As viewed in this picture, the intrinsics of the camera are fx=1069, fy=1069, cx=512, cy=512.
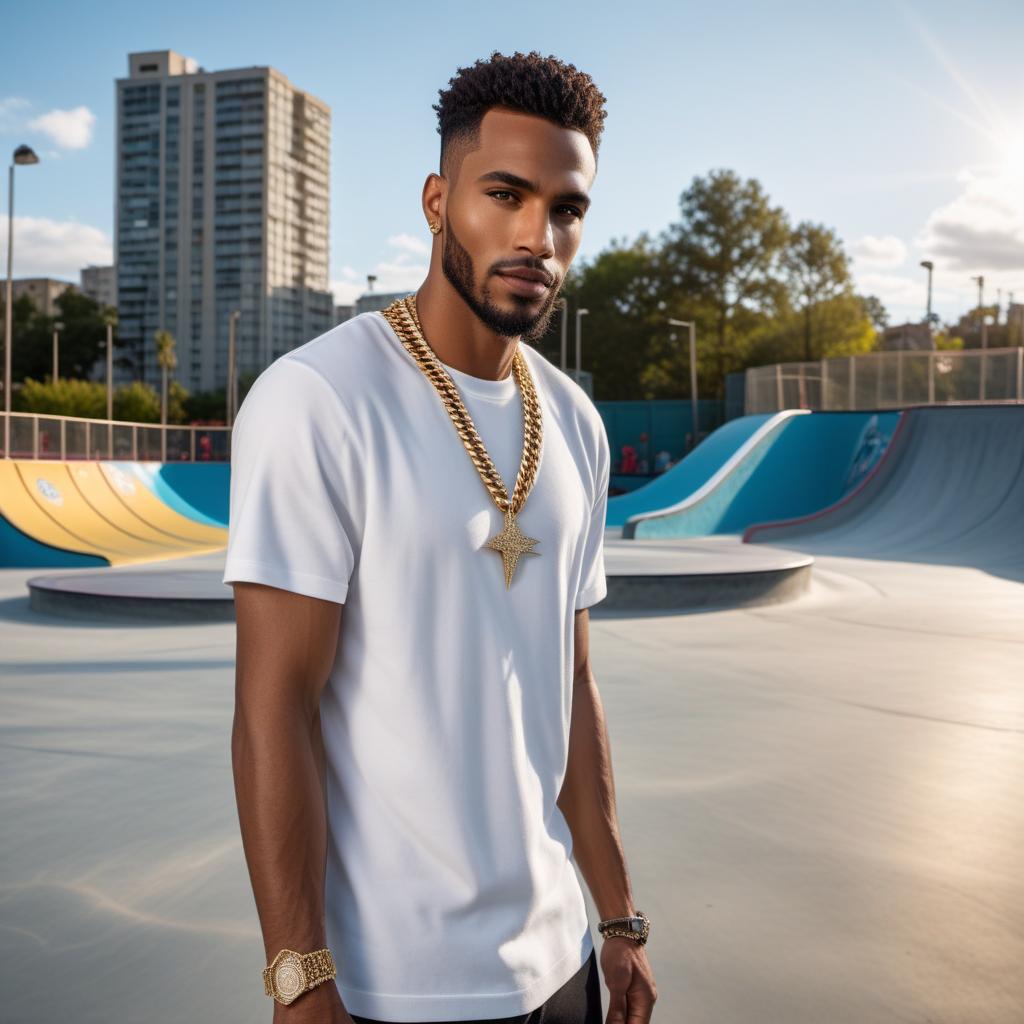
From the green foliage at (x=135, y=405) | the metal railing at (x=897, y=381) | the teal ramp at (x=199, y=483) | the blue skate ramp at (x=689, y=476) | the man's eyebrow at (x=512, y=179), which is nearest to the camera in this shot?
the man's eyebrow at (x=512, y=179)

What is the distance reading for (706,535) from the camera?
24344 millimetres

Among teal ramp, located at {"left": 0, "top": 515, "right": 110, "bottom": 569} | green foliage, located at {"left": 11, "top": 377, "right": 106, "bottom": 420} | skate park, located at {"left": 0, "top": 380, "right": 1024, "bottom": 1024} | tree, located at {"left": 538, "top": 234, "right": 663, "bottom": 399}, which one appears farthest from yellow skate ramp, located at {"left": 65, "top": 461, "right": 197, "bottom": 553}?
tree, located at {"left": 538, "top": 234, "right": 663, "bottom": 399}

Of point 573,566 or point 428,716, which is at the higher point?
point 573,566

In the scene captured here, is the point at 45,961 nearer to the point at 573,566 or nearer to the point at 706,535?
the point at 573,566

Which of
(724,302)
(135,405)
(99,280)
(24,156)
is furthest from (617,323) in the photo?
(99,280)

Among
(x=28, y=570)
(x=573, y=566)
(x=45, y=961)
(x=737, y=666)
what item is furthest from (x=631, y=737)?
(x=28, y=570)

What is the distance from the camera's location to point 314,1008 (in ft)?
4.16

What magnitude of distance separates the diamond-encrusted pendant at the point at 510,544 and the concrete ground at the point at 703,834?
2.01m

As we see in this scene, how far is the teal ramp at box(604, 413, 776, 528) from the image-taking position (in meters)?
27.6

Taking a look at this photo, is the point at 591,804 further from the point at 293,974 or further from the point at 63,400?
the point at 63,400

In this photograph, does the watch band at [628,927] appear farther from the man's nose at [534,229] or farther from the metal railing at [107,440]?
the metal railing at [107,440]

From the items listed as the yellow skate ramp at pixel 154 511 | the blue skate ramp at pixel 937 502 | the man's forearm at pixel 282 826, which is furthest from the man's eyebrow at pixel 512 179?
the yellow skate ramp at pixel 154 511

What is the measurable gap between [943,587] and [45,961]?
1265 cm

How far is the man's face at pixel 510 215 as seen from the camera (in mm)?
1547
